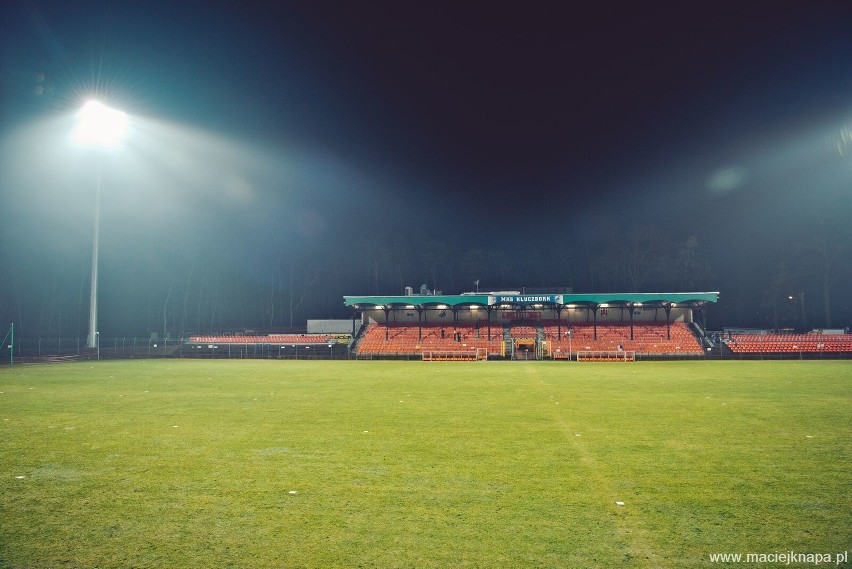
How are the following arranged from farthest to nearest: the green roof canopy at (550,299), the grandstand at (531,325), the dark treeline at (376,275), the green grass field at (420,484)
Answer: the dark treeline at (376,275), the green roof canopy at (550,299), the grandstand at (531,325), the green grass field at (420,484)

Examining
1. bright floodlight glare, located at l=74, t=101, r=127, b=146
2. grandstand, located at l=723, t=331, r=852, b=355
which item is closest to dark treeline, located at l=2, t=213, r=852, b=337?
grandstand, located at l=723, t=331, r=852, b=355

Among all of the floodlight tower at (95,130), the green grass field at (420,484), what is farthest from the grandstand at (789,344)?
the floodlight tower at (95,130)

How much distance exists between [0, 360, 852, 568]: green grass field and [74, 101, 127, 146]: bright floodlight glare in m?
33.7

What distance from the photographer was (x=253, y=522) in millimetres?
5590

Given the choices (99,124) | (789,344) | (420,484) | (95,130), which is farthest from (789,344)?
(95,130)

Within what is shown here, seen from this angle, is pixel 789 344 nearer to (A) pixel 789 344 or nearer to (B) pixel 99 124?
(A) pixel 789 344

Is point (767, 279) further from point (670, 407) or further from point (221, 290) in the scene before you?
point (221, 290)

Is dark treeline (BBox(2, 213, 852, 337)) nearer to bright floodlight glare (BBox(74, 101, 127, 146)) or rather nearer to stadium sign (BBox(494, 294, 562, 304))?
stadium sign (BBox(494, 294, 562, 304))

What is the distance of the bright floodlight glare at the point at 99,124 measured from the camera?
40.0m

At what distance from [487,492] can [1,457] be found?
7.99 meters

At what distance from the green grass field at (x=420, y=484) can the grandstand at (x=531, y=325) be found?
2928 centimetres

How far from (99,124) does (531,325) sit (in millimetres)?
40685

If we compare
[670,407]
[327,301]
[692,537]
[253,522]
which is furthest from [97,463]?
[327,301]

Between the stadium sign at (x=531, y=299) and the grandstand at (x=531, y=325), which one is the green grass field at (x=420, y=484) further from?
the stadium sign at (x=531, y=299)
